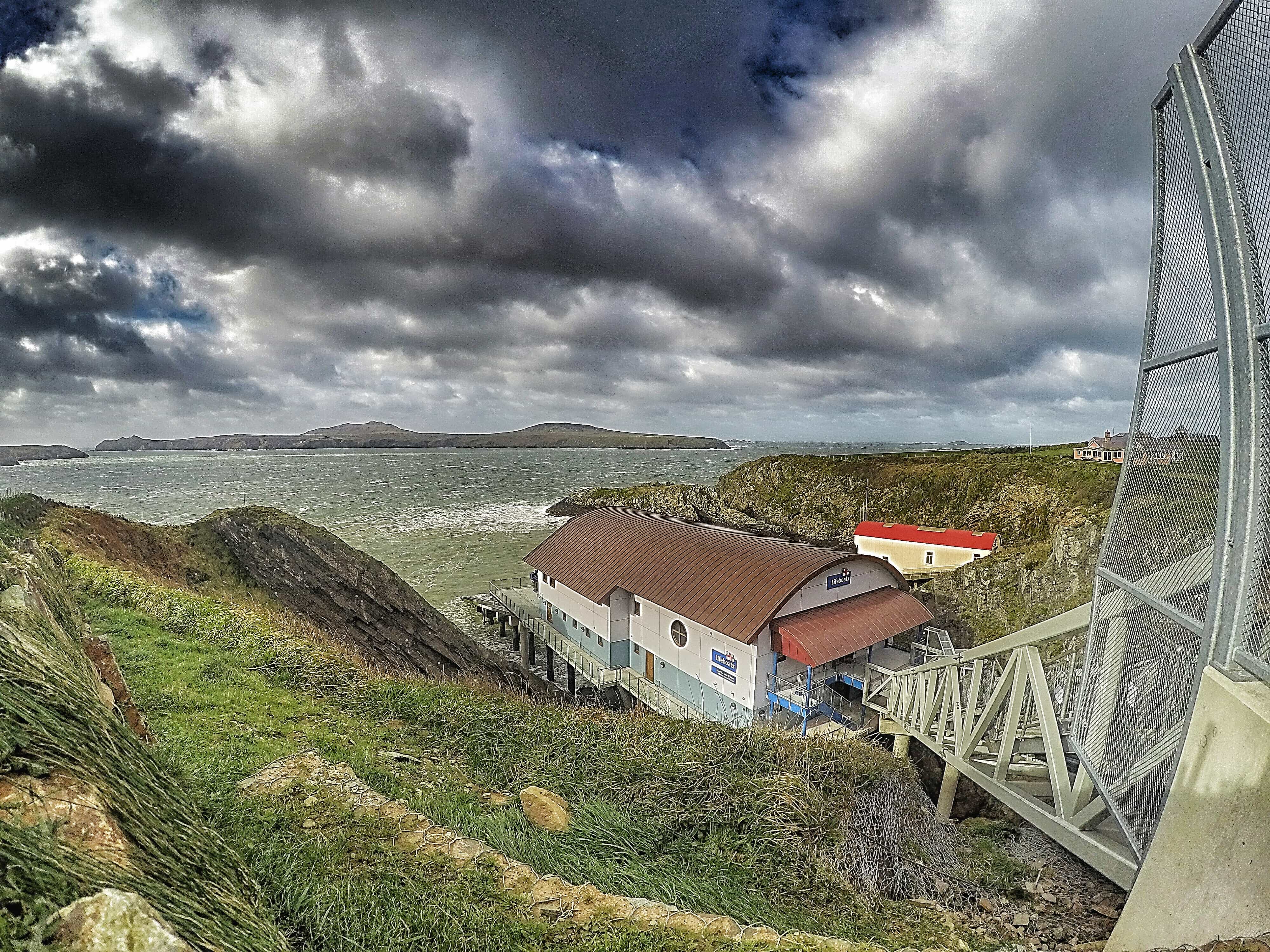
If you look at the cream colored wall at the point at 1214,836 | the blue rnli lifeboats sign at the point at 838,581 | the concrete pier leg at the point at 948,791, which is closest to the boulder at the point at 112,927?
the cream colored wall at the point at 1214,836

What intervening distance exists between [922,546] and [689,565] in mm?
19746

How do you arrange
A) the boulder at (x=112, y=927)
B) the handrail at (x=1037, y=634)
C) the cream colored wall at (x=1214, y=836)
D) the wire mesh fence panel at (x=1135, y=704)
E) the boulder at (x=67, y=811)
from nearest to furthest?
the boulder at (x=112, y=927)
the boulder at (x=67, y=811)
the cream colored wall at (x=1214, y=836)
the wire mesh fence panel at (x=1135, y=704)
the handrail at (x=1037, y=634)

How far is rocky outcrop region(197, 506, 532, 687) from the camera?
687 inches

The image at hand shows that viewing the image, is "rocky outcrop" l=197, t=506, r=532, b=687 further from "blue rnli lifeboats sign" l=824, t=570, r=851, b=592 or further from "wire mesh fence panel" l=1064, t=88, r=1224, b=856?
"wire mesh fence panel" l=1064, t=88, r=1224, b=856

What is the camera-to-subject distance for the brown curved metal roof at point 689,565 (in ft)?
47.9

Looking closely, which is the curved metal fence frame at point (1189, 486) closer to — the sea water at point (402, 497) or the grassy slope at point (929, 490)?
the sea water at point (402, 497)

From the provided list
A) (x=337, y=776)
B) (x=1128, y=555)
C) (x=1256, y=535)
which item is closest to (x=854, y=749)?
(x=1128, y=555)

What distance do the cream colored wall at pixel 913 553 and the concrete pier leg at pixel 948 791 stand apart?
16942mm

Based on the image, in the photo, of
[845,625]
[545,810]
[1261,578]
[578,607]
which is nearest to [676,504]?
[578,607]

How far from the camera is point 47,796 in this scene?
187 cm

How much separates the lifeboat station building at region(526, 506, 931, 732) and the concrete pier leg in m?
2.68

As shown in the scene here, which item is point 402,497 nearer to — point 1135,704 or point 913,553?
point 913,553

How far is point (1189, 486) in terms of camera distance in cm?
441

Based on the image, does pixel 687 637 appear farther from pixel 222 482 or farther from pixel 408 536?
pixel 222 482
